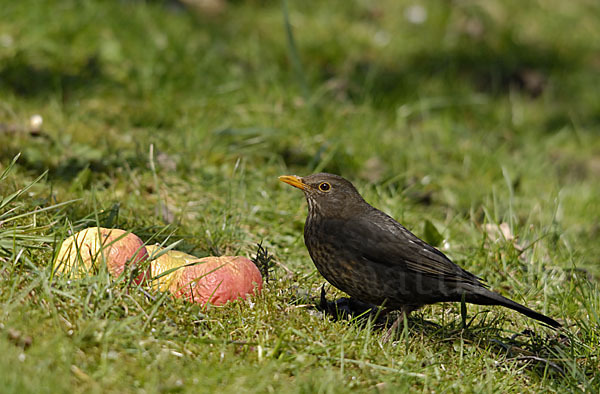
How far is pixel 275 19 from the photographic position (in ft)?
25.2

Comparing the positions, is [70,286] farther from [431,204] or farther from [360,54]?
[360,54]

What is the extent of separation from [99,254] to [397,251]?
150 cm

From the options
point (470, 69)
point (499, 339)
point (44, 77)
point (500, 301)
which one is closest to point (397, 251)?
point (500, 301)

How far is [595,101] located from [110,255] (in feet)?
20.8

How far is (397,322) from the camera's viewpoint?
336 centimetres

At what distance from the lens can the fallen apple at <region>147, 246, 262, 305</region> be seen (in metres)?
3.16

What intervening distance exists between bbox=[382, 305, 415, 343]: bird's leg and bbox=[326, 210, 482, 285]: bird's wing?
20cm

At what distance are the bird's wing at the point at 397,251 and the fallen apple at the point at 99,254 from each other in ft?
3.54

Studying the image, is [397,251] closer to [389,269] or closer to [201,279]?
[389,269]

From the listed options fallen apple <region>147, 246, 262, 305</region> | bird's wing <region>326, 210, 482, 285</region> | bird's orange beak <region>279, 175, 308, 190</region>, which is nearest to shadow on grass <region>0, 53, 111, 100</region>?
bird's orange beak <region>279, 175, 308, 190</region>

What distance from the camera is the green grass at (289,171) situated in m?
2.82

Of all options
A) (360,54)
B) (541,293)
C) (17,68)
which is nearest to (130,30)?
(17,68)

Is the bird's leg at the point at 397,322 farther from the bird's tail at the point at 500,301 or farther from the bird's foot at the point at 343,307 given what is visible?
the bird's tail at the point at 500,301

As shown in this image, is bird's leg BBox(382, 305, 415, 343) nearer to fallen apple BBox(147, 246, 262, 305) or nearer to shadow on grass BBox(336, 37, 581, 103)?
fallen apple BBox(147, 246, 262, 305)
